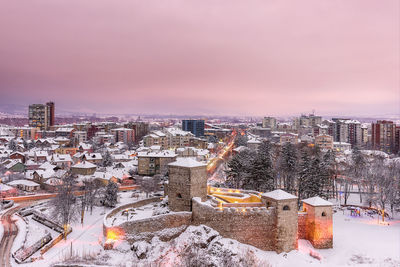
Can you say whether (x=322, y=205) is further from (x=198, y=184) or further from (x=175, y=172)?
(x=175, y=172)

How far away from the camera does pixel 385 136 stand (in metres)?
94.9

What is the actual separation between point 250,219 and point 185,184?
6167 mm

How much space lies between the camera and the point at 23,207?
3806 centimetres

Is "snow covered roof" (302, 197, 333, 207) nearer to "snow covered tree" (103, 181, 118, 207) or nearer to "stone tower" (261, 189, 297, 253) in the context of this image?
"stone tower" (261, 189, 297, 253)

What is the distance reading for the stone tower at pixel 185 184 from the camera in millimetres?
25812

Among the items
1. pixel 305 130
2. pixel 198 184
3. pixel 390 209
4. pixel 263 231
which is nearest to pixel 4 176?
pixel 198 184

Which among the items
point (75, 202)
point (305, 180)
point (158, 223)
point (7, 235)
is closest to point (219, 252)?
point (158, 223)

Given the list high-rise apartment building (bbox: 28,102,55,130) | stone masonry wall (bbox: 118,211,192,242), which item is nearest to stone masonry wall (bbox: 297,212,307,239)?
stone masonry wall (bbox: 118,211,192,242)

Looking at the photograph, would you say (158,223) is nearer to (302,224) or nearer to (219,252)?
(219,252)

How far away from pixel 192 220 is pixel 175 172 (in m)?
4.41

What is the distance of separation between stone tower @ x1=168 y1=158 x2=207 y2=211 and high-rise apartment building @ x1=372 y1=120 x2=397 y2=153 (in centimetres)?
8396

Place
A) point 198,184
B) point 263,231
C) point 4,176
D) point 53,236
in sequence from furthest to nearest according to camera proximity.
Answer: point 4,176
point 53,236
point 198,184
point 263,231

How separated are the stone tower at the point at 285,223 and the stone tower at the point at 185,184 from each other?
652 centimetres

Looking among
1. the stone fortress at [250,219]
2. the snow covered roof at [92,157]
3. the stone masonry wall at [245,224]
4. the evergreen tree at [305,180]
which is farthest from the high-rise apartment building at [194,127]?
the stone masonry wall at [245,224]
